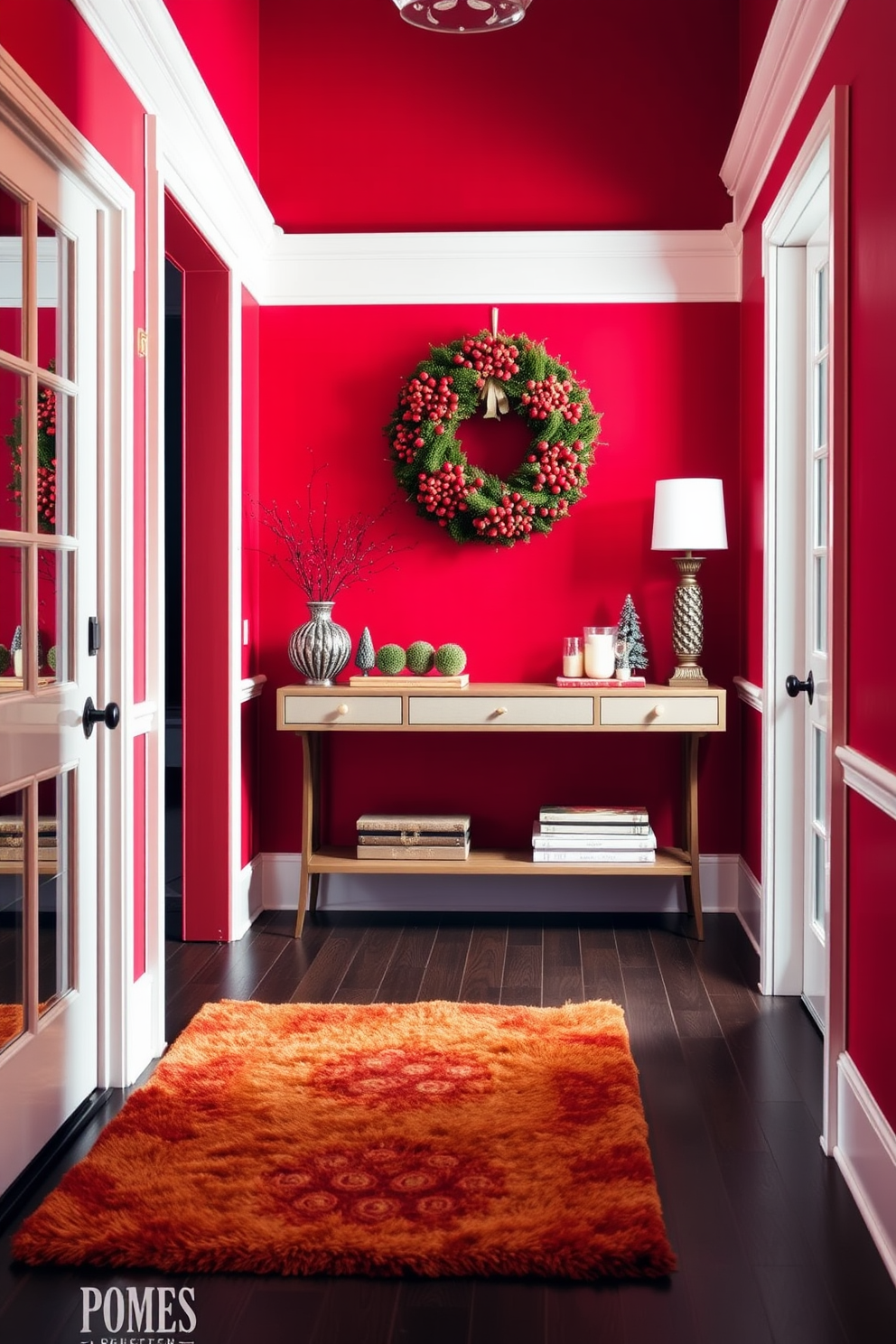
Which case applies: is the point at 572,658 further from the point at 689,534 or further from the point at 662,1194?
the point at 662,1194

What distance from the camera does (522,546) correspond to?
4695mm

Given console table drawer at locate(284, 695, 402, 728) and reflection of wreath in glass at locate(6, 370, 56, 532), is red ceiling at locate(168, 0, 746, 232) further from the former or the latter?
reflection of wreath in glass at locate(6, 370, 56, 532)

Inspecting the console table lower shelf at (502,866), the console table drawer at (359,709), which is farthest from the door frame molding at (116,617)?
the console table lower shelf at (502,866)

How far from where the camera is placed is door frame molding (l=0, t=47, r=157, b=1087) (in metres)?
2.88

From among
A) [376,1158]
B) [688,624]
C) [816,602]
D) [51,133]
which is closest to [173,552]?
[688,624]

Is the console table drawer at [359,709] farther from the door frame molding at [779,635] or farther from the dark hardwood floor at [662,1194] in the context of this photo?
the door frame molding at [779,635]

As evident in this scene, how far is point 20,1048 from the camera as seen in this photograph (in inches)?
96.7

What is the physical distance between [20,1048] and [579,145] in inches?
148

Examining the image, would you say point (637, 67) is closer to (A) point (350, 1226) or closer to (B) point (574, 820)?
(B) point (574, 820)

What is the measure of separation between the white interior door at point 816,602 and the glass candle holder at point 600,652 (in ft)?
2.83

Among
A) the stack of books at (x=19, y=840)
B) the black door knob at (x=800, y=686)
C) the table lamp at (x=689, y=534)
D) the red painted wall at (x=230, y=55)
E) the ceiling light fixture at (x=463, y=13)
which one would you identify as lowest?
the stack of books at (x=19, y=840)

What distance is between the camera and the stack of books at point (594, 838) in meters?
4.38

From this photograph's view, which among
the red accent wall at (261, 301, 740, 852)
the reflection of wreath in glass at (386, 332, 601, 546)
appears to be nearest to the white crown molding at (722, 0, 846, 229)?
the red accent wall at (261, 301, 740, 852)

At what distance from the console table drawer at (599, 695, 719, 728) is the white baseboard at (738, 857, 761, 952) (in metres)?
0.57
